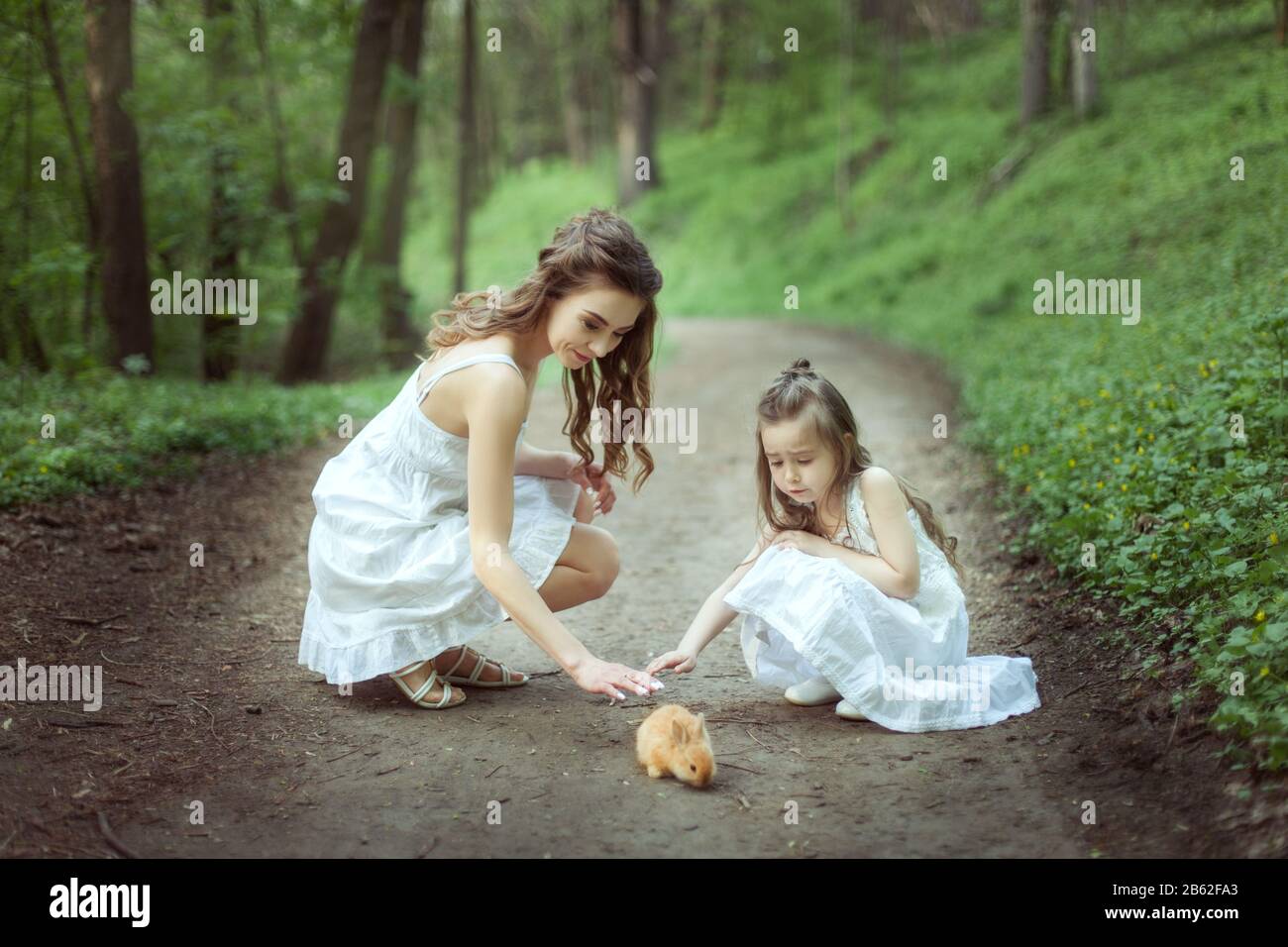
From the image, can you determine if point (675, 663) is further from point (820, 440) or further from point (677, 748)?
point (820, 440)

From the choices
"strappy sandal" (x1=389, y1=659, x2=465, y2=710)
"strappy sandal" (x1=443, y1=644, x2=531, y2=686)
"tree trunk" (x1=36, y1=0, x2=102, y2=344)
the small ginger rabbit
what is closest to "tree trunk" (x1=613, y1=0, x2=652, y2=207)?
"tree trunk" (x1=36, y1=0, x2=102, y2=344)

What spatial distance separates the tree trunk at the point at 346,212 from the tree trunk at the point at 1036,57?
1080 cm

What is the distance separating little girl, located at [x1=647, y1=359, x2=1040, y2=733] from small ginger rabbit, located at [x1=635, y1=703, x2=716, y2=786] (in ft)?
0.87

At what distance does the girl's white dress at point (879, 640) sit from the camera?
147 inches

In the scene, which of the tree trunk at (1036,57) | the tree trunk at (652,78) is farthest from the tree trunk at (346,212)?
the tree trunk at (652,78)

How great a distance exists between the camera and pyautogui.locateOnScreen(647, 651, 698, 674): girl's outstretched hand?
3623 mm

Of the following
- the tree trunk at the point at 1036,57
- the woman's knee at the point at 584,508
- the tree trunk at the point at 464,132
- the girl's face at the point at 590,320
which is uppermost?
the tree trunk at the point at 1036,57

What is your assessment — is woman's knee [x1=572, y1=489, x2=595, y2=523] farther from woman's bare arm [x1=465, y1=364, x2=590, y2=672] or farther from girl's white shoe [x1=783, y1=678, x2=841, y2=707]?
girl's white shoe [x1=783, y1=678, x2=841, y2=707]

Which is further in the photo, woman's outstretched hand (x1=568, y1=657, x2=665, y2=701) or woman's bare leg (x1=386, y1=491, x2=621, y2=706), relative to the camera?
woman's bare leg (x1=386, y1=491, x2=621, y2=706)

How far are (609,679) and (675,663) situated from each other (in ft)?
0.94

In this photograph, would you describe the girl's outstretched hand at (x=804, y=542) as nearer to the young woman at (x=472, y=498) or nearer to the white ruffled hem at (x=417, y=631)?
the young woman at (x=472, y=498)

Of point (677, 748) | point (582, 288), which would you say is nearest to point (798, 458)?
point (582, 288)

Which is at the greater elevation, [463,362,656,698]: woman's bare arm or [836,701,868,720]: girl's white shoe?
[463,362,656,698]: woman's bare arm

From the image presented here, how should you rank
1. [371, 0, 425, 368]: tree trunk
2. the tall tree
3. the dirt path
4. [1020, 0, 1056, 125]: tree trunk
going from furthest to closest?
the tall tree, [1020, 0, 1056, 125]: tree trunk, [371, 0, 425, 368]: tree trunk, the dirt path
